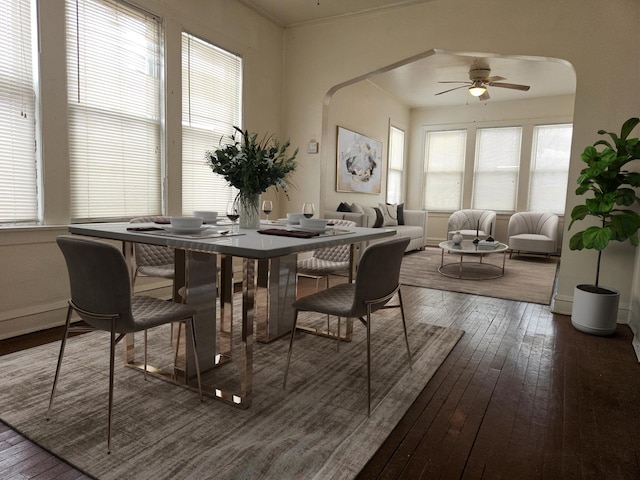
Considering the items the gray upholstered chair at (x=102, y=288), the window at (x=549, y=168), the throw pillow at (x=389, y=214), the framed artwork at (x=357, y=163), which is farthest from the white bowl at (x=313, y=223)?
the window at (x=549, y=168)

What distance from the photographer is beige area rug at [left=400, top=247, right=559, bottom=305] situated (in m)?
4.58

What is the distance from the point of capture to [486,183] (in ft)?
27.4

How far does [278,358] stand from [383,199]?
5865mm

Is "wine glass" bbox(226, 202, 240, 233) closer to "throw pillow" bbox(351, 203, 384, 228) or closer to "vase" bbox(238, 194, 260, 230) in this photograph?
"vase" bbox(238, 194, 260, 230)

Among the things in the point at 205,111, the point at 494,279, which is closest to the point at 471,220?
the point at 494,279

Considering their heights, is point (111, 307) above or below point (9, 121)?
below

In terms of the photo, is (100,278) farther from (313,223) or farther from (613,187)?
(613,187)

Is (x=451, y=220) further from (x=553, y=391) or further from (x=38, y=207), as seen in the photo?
(x=38, y=207)

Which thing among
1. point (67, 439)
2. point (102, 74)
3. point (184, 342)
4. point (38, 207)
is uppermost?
point (102, 74)

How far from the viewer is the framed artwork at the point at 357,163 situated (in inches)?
251

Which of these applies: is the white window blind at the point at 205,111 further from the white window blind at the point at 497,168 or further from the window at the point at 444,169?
the white window blind at the point at 497,168

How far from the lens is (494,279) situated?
5.30 m

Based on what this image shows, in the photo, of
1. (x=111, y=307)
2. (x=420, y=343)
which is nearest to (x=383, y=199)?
(x=420, y=343)

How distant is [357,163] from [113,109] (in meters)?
4.19
